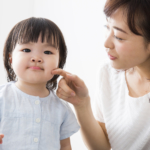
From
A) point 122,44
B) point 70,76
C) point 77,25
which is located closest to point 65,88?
point 70,76

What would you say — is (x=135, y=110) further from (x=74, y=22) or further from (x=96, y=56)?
(x=74, y=22)

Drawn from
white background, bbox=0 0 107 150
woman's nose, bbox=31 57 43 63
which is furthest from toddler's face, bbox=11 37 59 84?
white background, bbox=0 0 107 150

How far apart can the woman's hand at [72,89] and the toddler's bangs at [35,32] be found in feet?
0.49

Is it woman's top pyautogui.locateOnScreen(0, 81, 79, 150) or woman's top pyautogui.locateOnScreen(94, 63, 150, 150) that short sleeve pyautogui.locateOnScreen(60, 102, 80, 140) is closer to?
woman's top pyautogui.locateOnScreen(0, 81, 79, 150)

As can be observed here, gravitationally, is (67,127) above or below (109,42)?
below

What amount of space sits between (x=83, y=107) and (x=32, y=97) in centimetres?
30

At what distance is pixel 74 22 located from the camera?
2105 millimetres

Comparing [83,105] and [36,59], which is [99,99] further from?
[36,59]

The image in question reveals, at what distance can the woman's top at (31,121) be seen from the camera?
38.3 inches

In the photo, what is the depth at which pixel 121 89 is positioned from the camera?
1.29 metres

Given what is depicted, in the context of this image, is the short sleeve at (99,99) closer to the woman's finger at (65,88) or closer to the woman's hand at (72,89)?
the woman's hand at (72,89)

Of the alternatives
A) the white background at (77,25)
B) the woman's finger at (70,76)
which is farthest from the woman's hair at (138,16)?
the white background at (77,25)

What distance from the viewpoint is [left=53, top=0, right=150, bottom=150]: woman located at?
1027mm

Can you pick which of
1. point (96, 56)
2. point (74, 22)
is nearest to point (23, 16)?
point (74, 22)
